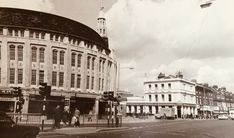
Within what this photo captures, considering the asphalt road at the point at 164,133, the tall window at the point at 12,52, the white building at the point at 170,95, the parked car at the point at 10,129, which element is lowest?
the asphalt road at the point at 164,133

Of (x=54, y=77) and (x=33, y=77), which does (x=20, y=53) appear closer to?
(x=33, y=77)

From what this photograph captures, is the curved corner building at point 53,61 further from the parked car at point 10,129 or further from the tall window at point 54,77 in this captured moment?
the parked car at point 10,129

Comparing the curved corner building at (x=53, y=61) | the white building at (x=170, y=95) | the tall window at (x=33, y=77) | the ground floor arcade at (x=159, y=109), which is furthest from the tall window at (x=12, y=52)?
the white building at (x=170, y=95)

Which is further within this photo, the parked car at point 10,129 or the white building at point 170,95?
the white building at point 170,95

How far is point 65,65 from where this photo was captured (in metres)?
29.0

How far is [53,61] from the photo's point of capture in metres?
28.4

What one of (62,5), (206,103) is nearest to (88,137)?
(62,5)

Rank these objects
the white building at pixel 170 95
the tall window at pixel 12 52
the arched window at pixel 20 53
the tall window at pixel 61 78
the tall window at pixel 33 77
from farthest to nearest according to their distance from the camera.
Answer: the white building at pixel 170 95 → the tall window at pixel 61 78 → the tall window at pixel 33 77 → the arched window at pixel 20 53 → the tall window at pixel 12 52

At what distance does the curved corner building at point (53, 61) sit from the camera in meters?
22.3

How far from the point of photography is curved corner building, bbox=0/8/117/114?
2234 cm

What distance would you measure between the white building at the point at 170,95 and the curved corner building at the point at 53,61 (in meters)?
19.9

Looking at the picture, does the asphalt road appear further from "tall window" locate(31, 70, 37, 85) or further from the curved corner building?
"tall window" locate(31, 70, 37, 85)

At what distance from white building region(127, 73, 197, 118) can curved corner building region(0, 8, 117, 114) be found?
65.4 feet

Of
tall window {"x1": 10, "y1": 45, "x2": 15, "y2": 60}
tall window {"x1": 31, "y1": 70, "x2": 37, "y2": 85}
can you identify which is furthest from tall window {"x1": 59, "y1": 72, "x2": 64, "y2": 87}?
tall window {"x1": 10, "y1": 45, "x2": 15, "y2": 60}
